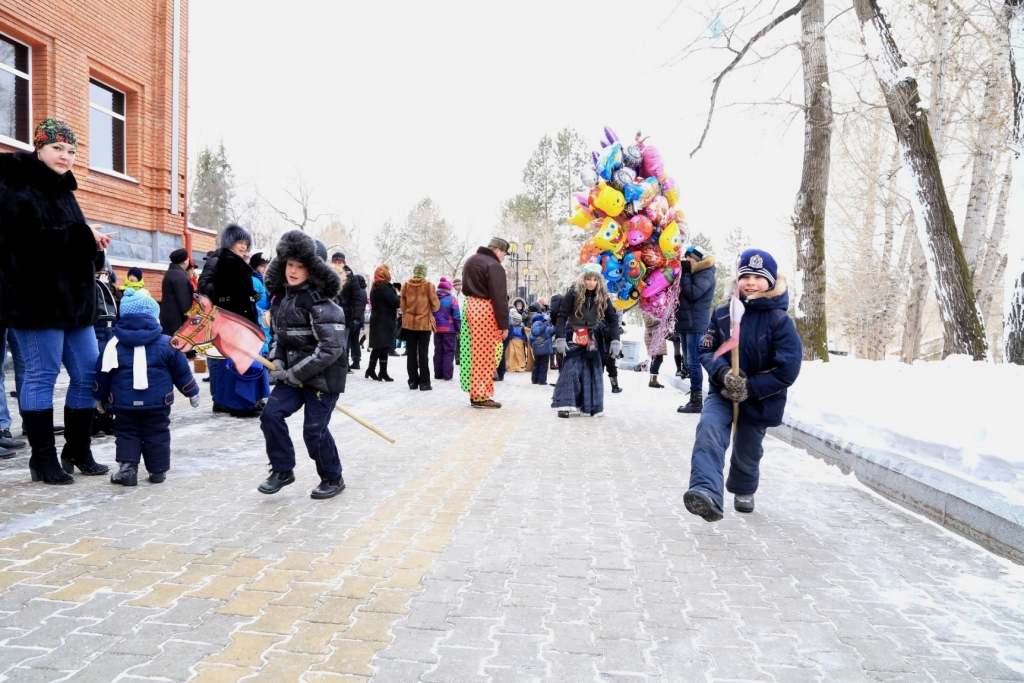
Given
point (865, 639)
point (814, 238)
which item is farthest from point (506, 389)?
point (865, 639)

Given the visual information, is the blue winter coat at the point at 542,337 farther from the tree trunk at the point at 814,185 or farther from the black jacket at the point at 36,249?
the black jacket at the point at 36,249

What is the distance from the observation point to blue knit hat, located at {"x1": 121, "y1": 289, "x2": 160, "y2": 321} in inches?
197

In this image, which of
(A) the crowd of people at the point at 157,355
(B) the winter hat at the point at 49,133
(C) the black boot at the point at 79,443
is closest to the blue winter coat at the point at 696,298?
(A) the crowd of people at the point at 157,355

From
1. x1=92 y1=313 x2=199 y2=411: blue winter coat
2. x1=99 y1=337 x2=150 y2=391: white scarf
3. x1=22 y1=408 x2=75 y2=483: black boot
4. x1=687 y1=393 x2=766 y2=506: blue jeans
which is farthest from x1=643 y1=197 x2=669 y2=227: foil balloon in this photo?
x1=22 y1=408 x2=75 y2=483: black boot

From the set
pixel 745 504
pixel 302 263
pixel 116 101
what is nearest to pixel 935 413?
pixel 745 504

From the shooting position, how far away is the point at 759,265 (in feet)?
14.6

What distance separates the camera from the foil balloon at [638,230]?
483 inches

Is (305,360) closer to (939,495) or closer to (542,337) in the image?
(939,495)

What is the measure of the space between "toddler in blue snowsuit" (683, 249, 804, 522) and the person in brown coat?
765 cm

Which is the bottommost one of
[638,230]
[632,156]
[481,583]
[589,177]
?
[481,583]

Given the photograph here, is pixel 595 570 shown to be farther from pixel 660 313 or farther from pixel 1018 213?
pixel 660 313

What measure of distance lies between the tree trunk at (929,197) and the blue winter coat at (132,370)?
919 cm

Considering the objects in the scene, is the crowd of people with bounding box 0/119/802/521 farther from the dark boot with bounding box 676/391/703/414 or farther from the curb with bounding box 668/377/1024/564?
the dark boot with bounding box 676/391/703/414

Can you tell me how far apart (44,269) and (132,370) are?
→ 851mm
